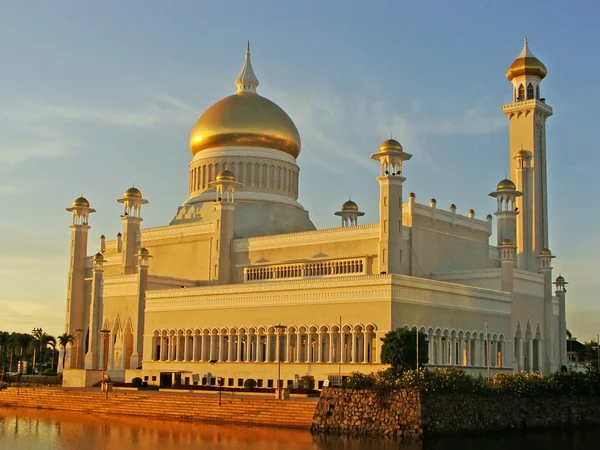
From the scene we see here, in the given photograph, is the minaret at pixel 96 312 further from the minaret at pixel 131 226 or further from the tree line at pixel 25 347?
the tree line at pixel 25 347

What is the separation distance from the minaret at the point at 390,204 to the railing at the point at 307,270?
243 centimetres

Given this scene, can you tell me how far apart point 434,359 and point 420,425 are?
441 inches

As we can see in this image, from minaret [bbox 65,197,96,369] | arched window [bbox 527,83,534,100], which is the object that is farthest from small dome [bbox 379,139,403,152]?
minaret [bbox 65,197,96,369]

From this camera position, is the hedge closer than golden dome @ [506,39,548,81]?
Yes

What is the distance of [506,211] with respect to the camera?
51.9 metres

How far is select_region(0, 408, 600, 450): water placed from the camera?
29219 mm

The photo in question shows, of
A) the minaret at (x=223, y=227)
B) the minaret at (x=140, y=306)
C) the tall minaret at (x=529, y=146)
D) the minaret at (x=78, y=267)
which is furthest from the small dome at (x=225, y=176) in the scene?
the tall minaret at (x=529, y=146)

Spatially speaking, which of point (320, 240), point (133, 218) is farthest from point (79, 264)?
point (320, 240)

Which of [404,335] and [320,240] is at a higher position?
[320,240]

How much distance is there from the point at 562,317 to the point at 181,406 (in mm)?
27507

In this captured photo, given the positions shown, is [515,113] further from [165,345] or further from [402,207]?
[165,345]

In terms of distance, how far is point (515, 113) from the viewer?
189 ft

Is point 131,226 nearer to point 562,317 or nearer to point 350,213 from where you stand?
point 350,213

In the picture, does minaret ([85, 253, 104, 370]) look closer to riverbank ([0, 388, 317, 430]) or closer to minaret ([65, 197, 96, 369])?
minaret ([65, 197, 96, 369])
